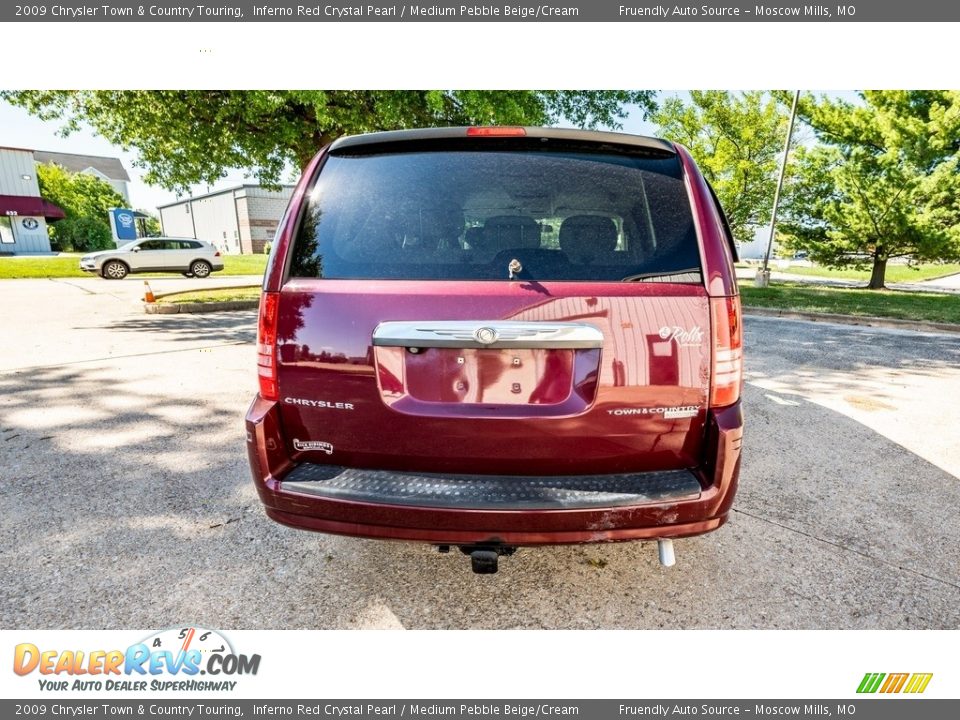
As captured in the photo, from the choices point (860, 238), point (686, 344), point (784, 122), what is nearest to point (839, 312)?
point (860, 238)

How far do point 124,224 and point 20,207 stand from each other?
8963 mm

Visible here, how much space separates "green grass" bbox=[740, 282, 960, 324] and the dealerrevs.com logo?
39.2 feet

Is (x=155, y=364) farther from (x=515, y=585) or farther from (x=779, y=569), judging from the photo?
(x=779, y=569)

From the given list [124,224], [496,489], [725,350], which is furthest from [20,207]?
[725,350]

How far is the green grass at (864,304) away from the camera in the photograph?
1012cm

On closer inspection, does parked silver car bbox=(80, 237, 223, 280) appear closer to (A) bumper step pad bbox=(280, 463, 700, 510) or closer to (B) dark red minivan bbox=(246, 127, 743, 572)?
(B) dark red minivan bbox=(246, 127, 743, 572)

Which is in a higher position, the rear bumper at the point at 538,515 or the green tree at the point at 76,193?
the green tree at the point at 76,193

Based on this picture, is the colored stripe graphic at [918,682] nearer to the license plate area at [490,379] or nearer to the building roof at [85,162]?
the license plate area at [490,379]

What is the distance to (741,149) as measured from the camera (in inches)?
906

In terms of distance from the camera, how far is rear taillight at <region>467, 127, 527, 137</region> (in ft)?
6.81

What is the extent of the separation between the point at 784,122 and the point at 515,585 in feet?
88.1

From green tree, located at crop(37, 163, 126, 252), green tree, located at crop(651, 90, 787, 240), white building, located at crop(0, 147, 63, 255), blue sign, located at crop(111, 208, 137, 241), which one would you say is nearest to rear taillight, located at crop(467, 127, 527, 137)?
green tree, located at crop(651, 90, 787, 240)

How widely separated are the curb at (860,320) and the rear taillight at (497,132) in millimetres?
10459

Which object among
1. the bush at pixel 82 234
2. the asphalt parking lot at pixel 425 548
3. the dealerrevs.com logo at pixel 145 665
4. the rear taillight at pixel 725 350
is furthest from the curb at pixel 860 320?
the bush at pixel 82 234
